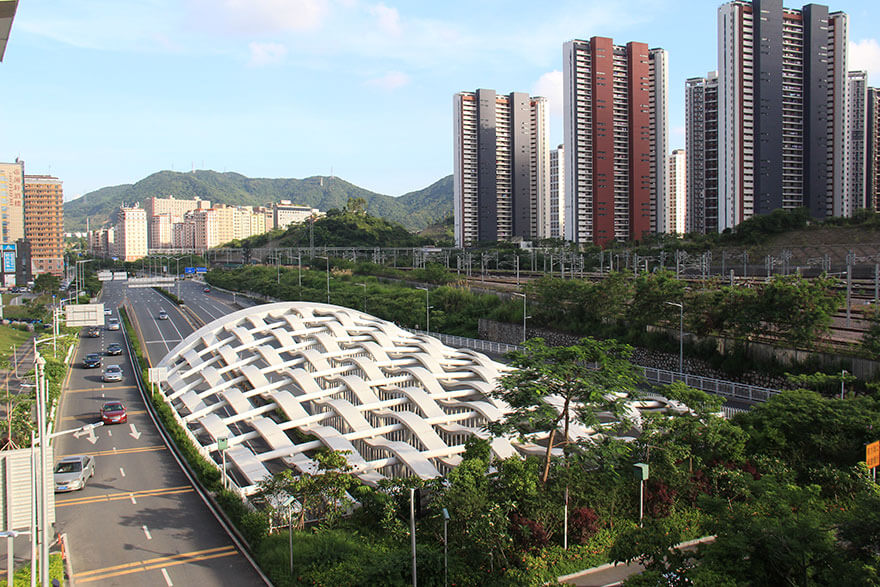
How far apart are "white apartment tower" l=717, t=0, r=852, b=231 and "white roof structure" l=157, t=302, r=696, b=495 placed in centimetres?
6174

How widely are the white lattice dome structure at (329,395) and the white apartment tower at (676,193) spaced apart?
149716 mm

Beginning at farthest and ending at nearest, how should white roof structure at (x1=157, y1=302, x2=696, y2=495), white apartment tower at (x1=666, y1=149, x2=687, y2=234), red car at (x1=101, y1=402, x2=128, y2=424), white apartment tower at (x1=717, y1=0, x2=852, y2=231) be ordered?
white apartment tower at (x1=666, y1=149, x2=687, y2=234) → white apartment tower at (x1=717, y1=0, x2=852, y2=231) → red car at (x1=101, y1=402, x2=128, y2=424) → white roof structure at (x1=157, y1=302, x2=696, y2=495)

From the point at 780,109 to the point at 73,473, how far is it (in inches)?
3364

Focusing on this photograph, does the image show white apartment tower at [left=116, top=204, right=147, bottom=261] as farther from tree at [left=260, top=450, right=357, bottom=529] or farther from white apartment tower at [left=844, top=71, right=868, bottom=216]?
tree at [left=260, top=450, right=357, bottom=529]

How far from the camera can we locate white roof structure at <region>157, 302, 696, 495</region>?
20719mm

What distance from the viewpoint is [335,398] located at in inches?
948

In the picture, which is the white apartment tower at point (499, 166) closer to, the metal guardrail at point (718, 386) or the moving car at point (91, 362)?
the moving car at point (91, 362)

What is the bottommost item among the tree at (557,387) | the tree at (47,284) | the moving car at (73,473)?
the moving car at (73,473)

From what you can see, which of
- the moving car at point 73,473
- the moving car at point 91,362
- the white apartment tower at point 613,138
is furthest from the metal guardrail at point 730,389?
the white apartment tower at point 613,138

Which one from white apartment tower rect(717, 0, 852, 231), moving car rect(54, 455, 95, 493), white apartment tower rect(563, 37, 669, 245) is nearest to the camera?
moving car rect(54, 455, 95, 493)

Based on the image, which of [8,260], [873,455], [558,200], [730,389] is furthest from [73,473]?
[558,200]

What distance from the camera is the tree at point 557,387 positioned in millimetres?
16750

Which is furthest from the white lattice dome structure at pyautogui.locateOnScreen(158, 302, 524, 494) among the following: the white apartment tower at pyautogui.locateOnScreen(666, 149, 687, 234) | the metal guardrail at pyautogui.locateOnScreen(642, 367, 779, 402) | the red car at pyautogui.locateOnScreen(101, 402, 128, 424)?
the white apartment tower at pyautogui.locateOnScreen(666, 149, 687, 234)

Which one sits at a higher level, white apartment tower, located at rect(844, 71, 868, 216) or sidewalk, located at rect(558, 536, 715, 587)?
white apartment tower, located at rect(844, 71, 868, 216)
